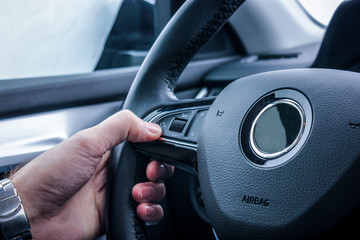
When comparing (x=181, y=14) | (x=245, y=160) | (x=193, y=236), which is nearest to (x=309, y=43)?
(x=193, y=236)

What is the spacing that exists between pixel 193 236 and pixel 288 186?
0.78 meters

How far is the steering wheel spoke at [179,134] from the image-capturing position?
26.4 inches

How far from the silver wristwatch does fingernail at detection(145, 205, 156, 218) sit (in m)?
0.25

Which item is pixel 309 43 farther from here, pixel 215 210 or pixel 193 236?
pixel 215 210

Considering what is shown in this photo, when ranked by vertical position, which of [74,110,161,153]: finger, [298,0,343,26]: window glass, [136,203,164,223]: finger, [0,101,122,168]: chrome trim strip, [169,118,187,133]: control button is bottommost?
[136,203,164,223]: finger

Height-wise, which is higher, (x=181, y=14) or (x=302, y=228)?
(x=181, y=14)

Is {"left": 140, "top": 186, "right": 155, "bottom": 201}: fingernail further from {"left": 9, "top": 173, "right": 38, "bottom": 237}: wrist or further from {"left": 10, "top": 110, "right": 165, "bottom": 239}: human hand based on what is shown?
{"left": 9, "top": 173, "right": 38, "bottom": 237}: wrist

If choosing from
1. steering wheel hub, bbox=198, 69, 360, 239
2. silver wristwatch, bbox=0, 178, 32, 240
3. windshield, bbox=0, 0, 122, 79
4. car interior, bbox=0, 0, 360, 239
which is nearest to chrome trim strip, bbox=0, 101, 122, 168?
car interior, bbox=0, 0, 360, 239

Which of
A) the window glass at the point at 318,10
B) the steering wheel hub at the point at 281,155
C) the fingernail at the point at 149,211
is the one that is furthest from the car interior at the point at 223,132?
the window glass at the point at 318,10

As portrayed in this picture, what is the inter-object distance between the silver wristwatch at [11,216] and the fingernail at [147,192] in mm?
224

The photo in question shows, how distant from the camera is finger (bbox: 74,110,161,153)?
0.72 meters

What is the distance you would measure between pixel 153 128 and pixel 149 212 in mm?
261

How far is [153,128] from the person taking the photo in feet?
2.37

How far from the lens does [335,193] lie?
1.52 ft
